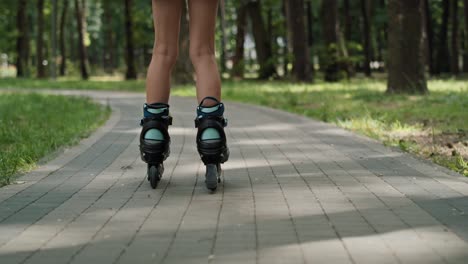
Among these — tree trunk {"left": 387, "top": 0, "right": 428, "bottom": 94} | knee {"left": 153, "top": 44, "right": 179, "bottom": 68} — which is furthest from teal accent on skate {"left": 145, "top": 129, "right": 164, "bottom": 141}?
tree trunk {"left": 387, "top": 0, "right": 428, "bottom": 94}

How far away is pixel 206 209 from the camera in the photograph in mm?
4613

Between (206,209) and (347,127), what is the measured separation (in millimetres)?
6416

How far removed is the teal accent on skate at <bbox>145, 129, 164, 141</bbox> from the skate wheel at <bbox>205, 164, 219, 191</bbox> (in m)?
0.41

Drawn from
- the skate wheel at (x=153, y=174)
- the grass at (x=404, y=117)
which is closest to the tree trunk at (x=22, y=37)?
the grass at (x=404, y=117)

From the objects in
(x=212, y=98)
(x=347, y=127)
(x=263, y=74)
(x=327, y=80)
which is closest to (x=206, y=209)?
(x=212, y=98)

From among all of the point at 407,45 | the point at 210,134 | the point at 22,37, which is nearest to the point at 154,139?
the point at 210,134

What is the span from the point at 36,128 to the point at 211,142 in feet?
21.8

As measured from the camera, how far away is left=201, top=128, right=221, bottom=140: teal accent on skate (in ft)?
17.2

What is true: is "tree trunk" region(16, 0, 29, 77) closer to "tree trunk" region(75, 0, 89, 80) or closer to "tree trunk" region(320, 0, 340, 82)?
"tree trunk" region(75, 0, 89, 80)

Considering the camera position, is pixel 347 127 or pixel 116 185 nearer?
pixel 116 185

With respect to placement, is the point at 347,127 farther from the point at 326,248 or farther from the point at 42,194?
the point at 326,248

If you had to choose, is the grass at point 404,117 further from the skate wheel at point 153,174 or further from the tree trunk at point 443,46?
the tree trunk at point 443,46

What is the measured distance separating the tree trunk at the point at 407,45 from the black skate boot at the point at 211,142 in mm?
12670

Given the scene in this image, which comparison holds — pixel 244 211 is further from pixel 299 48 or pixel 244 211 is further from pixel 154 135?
pixel 299 48
